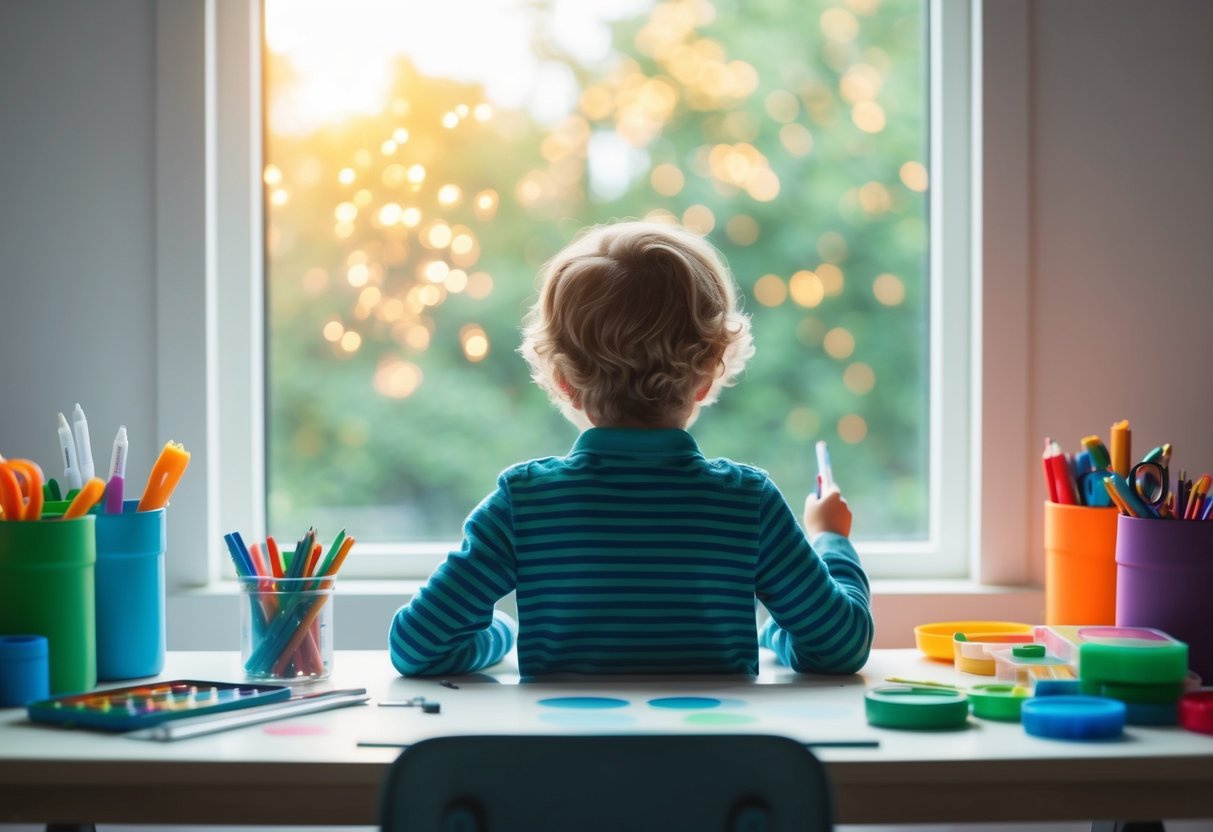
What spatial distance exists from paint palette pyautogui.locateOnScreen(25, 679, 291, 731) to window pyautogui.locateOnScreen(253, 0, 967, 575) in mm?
609

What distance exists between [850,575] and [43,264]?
3.49ft

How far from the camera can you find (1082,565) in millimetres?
1271

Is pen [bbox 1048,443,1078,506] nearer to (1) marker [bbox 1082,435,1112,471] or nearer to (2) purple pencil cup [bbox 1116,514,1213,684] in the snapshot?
(1) marker [bbox 1082,435,1112,471]

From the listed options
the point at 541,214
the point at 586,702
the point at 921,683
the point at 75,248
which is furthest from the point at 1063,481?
the point at 75,248

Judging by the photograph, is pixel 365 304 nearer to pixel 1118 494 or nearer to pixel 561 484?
pixel 561 484

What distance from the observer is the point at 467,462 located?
1.67m

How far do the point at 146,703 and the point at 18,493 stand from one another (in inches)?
9.0

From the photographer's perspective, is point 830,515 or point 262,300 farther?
point 262,300

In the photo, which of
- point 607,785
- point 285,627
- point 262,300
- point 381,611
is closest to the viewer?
point 607,785

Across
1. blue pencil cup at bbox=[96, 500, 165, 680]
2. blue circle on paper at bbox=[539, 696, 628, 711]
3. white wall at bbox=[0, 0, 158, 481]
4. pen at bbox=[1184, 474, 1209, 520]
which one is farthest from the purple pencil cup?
white wall at bbox=[0, 0, 158, 481]

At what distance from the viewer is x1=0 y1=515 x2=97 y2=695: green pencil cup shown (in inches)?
39.9

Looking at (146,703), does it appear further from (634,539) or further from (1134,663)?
(1134,663)

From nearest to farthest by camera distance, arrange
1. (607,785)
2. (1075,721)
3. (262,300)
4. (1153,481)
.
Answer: (607,785) → (1075,721) → (1153,481) → (262,300)

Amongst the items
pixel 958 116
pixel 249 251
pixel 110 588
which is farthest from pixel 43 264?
pixel 958 116
